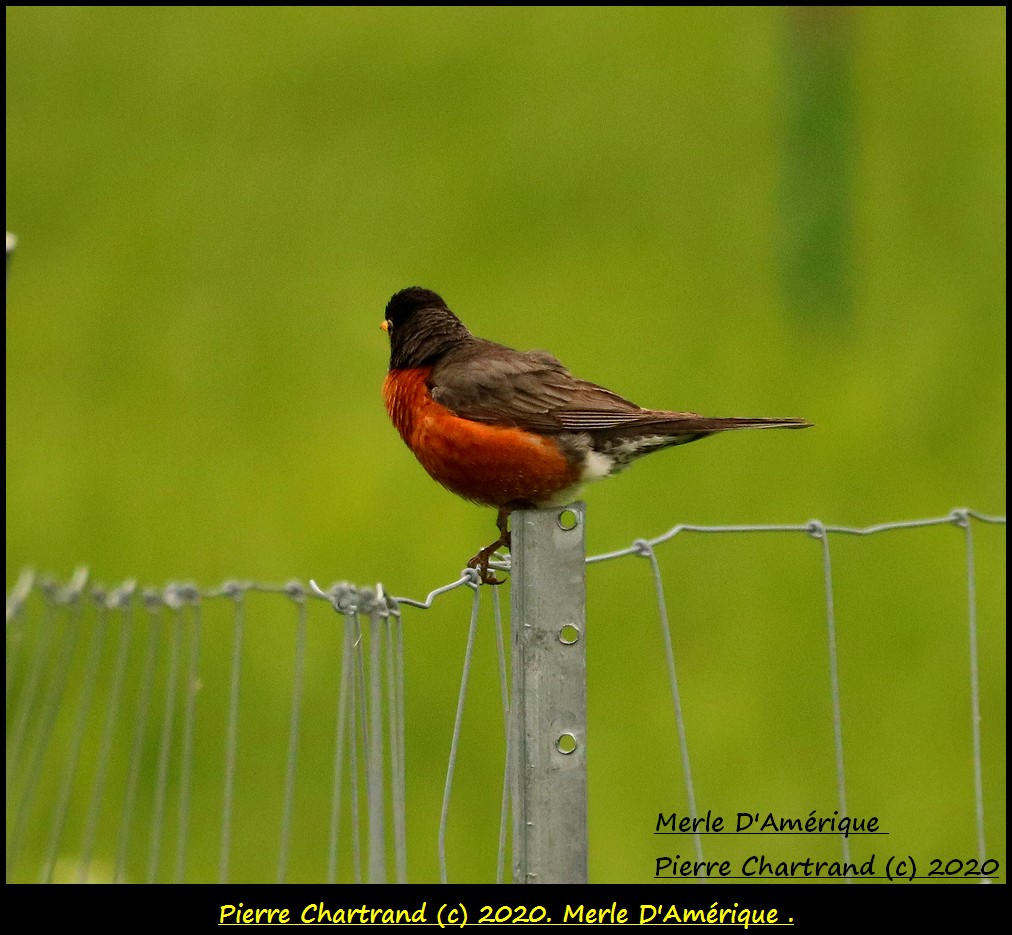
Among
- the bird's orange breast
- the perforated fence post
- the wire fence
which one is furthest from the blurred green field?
the perforated fence post

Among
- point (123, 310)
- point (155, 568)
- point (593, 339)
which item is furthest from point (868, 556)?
point (123, 310)

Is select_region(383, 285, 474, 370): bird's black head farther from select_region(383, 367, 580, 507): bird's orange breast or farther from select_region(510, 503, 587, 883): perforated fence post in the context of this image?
select_region(510, 503, 587, 883): perforated fence post

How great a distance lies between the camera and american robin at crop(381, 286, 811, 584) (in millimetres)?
5109

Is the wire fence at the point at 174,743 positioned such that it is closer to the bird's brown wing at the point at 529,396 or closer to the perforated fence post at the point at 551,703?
the bird's brown wing at the point at 529,396

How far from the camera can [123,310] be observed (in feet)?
50.5

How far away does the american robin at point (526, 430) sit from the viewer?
201 inches

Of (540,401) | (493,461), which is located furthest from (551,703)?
(540,401)

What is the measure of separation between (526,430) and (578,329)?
Answer: 8.83 metres

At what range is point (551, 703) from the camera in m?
3.47

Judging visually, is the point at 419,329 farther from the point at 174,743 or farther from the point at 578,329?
the point at 578,329

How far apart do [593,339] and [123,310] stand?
4647 mm

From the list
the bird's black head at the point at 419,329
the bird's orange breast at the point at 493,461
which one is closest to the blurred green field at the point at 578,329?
the bird's black head at the point at 419,329

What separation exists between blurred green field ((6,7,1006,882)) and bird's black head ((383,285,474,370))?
3133 mm

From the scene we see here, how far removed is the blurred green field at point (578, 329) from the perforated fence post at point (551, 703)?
15.3 feet
